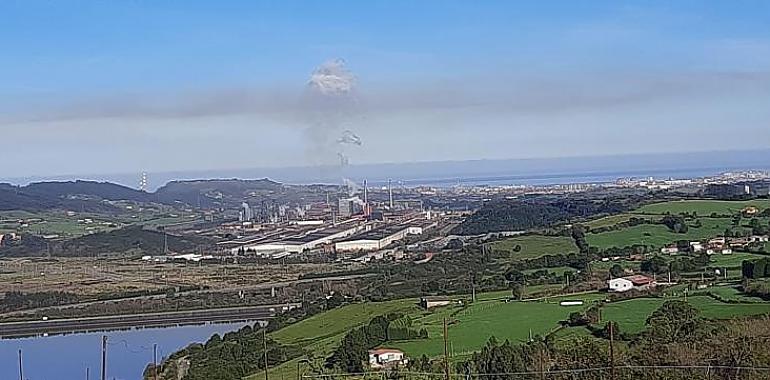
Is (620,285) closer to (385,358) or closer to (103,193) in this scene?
(385,358)

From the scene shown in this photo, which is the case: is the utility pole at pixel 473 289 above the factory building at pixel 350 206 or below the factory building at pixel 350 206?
below

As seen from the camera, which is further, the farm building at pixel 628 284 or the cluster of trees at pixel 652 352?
the farm building at pixel 628 284

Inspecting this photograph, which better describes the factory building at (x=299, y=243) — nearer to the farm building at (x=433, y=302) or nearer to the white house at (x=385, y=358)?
the farm building at (x=433, y=302)

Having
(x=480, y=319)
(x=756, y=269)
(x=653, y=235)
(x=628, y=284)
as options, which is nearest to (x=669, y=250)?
(x=653, y=235)

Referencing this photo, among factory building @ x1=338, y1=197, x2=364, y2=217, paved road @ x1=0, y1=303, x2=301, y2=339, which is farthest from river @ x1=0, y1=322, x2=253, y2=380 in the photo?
factory building @ x1=338, y1=197, x2=364, y2=217

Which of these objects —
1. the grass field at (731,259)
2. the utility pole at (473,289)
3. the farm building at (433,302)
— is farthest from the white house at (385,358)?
the grass field at (731,259)

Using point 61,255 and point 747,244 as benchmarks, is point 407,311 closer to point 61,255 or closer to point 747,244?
point 747,244
